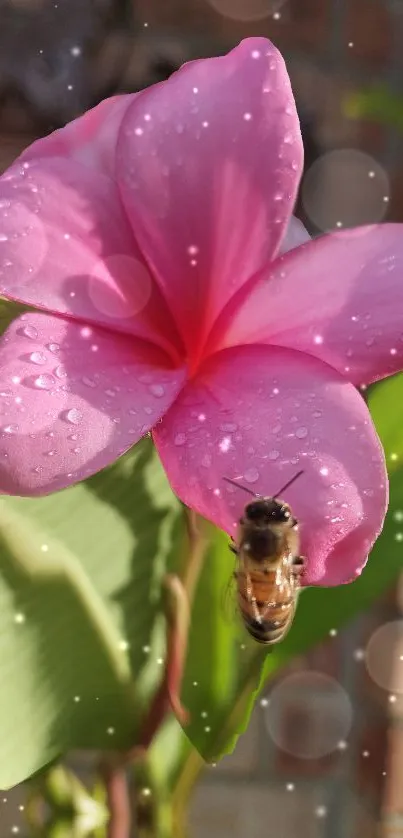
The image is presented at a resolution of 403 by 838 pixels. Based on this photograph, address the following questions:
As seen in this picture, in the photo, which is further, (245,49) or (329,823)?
(329,823)

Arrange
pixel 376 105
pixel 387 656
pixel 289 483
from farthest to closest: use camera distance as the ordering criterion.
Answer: pixel 387 656 < pixel 376 105 < pixel 289 483

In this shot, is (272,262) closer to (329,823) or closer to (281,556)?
(281,556)

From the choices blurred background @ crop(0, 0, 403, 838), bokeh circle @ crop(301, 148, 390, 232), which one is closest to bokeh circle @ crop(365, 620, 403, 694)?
blurred background @ crop(0, 0, 403, 838)

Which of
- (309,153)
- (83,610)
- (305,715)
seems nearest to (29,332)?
(83,610)

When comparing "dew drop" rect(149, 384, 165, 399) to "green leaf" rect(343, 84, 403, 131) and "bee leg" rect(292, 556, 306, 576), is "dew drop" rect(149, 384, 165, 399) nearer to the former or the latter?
"bee leg" rect(292, 556, 306, 576)

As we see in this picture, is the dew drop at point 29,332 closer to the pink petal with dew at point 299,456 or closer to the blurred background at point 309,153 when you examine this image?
the pink petal with dew at point 299,456

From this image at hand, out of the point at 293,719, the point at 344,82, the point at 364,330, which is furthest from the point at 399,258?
the point at 293,719

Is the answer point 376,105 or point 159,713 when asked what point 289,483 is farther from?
point 376,105

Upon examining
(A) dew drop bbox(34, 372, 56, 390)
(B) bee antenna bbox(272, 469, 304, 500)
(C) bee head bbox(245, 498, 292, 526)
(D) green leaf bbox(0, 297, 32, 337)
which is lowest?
(C) bee head bbox(245, 498, 292, 526)
